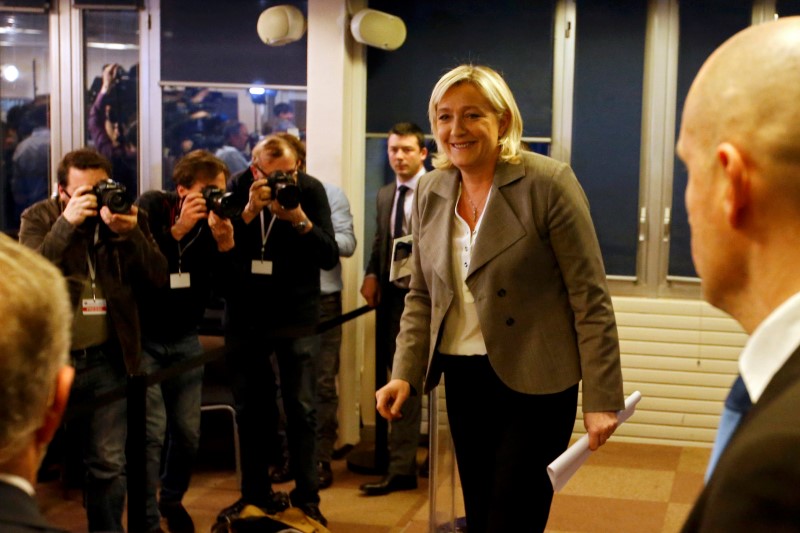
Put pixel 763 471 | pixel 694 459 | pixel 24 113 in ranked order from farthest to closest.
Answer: pixel 24 113 → pixel 694 459 → pixel 763 471

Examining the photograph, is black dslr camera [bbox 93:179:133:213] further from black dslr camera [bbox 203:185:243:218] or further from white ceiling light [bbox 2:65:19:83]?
white ceiling light [bbox 2:65:19:83]

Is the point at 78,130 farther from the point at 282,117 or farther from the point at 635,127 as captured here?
the point at 635,127

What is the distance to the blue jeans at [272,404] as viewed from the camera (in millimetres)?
4254

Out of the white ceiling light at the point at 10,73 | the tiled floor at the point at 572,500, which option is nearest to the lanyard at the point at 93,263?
the tiled floor at the point at 572,500

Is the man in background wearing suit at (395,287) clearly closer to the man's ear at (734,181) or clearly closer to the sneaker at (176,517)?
the sneaker at (176,517)

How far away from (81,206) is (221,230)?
27.5 inches

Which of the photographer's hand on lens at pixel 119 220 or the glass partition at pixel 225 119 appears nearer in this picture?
the photographer's hand on lens at pixel 119 220

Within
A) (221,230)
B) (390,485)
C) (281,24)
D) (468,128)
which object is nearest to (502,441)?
(468,128)

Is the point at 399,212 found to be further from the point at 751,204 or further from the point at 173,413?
the point at 751,204

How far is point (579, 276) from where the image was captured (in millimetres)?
2549

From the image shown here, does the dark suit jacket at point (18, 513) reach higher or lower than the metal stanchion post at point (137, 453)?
higher

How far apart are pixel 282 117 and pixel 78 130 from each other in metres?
1.26

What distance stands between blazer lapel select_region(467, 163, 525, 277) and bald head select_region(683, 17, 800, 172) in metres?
1.66

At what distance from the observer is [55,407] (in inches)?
41.4
